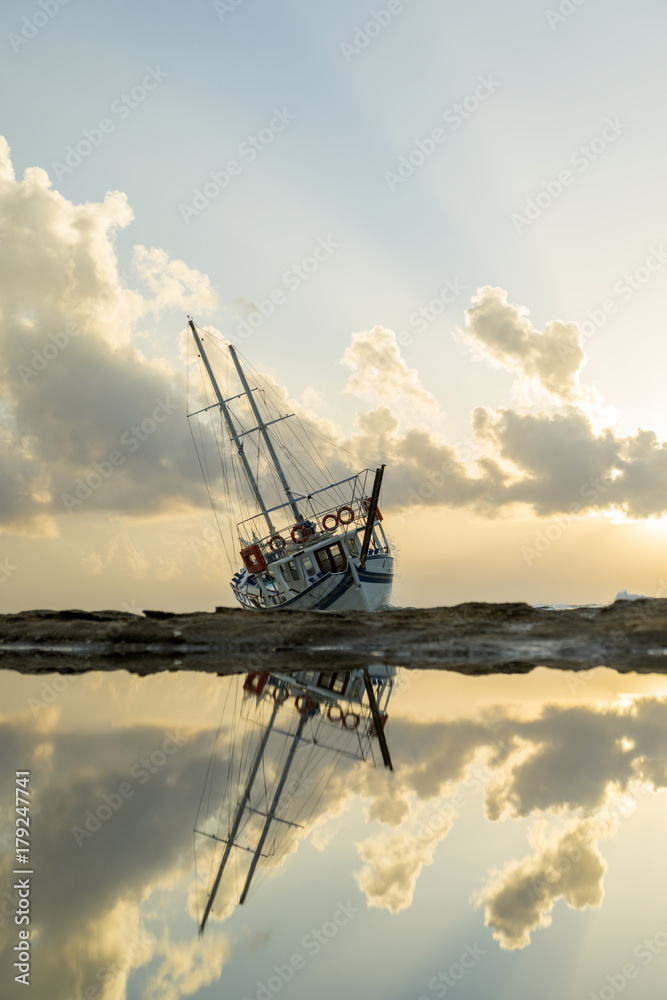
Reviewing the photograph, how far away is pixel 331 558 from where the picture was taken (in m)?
47.8

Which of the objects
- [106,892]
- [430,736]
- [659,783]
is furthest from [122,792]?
[659,783]

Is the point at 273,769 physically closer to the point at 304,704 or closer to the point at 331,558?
the point at 304,704

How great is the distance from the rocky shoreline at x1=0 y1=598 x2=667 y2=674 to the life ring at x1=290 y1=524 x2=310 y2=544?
22.9 feet

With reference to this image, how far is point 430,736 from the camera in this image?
1405cm

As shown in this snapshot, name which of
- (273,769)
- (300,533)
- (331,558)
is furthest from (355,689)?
(300,533)

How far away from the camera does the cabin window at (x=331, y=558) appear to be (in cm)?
4769

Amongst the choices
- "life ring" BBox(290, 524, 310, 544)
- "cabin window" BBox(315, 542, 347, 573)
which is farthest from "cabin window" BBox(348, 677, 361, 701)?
"life ring" BBox(290, 524, 310, 544)

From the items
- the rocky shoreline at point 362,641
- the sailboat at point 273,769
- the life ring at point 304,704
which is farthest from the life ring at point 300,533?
the life ring at point 304,704

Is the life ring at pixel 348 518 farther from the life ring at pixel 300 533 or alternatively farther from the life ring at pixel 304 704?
the life ring at pixel 304 704

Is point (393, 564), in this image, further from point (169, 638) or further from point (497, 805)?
point (497, 805)

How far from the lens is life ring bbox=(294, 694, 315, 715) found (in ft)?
55.7

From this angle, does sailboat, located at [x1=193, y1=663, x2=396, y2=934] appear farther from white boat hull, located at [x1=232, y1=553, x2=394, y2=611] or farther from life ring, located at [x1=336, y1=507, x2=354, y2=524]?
life ring, located at [x1=336, y1=507, x2=354, y2=524]

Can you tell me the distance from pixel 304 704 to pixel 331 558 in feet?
98.3

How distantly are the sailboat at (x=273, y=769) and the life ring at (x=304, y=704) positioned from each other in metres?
0.03
